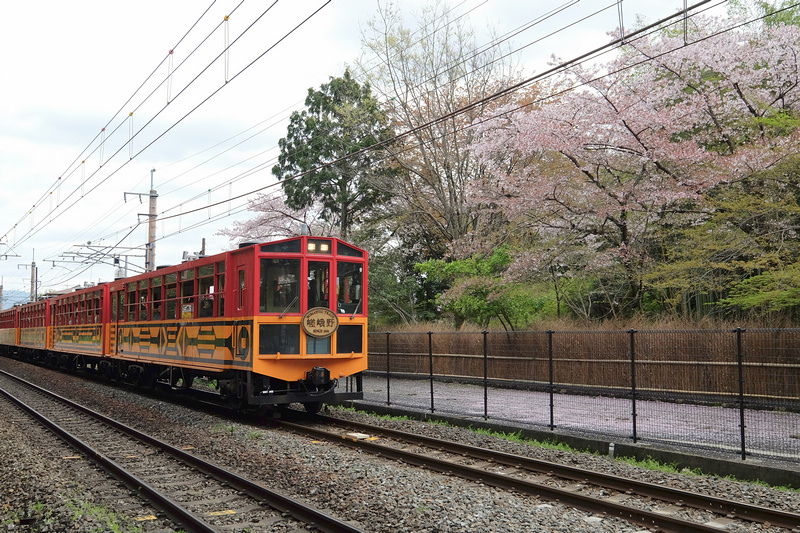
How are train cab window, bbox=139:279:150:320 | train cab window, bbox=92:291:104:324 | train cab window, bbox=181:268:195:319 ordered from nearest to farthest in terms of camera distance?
train cab window, bbox=181:268:195:319
train cab window, bbox=139:279:150:320
train cab window, bbox=92:291:104:324

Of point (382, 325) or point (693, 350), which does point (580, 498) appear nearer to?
point (693, 350)

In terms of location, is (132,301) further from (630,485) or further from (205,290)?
(630,485)

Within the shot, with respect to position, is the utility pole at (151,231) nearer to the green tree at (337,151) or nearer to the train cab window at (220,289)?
the green tree at (337,151)

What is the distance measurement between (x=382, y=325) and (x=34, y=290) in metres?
37.1

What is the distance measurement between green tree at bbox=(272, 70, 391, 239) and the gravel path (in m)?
17.6

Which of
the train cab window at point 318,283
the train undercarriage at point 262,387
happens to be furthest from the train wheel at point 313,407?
the train cab window at point 318,283

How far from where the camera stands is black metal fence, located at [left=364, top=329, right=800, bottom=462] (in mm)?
8984

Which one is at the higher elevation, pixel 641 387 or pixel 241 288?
pixel 241 288

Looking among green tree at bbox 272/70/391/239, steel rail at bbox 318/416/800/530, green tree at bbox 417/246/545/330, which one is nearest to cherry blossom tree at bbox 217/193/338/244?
green tree at bbox 272/70/391/239

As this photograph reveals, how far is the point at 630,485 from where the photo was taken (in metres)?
6.82

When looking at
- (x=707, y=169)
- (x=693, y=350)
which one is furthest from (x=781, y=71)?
(x=693, y=350)

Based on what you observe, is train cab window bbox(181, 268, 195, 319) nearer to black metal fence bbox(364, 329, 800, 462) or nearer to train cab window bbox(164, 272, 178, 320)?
train cab window bbox(164, 272, 178, 320)

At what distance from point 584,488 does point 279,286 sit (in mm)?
6357

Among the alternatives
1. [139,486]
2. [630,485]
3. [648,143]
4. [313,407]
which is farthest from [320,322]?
[648,143]
